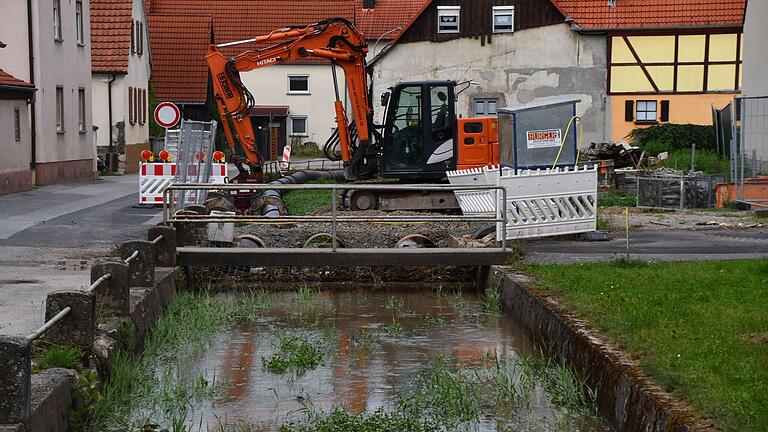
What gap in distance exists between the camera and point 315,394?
10.2m

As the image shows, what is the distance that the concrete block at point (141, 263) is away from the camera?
12.7 m

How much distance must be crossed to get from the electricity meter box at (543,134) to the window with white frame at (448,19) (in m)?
26.6

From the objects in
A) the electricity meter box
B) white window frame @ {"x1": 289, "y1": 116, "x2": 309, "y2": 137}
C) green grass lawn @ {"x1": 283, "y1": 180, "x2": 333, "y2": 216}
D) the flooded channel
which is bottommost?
the flooded channel

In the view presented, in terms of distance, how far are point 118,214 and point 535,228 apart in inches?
414

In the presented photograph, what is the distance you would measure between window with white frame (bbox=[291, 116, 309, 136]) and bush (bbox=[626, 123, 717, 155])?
2777cm

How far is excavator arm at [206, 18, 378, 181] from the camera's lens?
26.7 m

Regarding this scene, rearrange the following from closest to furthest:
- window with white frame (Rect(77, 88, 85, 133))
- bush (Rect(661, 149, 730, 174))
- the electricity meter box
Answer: the electricity meter box → bush (Rect(661, 149, 730, 174)) → window with white frame (Rect(77, 88, 85, 133))

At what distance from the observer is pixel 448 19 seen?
47156 mm

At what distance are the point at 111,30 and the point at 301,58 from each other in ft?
84.7

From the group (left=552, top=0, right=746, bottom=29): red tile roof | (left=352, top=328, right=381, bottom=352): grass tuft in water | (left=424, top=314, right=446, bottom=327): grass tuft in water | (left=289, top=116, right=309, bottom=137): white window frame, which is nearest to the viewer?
(left=352, top=328, right=381, bottom=352): grass tuft in water

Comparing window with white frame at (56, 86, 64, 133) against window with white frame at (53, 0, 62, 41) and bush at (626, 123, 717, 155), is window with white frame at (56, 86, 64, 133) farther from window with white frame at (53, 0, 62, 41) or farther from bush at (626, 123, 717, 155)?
bush at (626, 123, 717, 155)

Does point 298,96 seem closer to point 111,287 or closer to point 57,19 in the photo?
point 57,19

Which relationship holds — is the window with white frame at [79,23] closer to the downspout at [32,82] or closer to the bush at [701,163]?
the downspout at [32,82]

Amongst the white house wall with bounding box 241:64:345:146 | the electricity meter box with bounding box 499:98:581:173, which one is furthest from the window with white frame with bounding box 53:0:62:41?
the white house wall with bounding box 241:64:345:146
